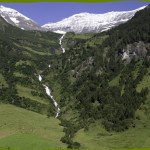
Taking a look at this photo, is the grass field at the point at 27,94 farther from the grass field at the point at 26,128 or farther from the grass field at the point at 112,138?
the grass field at the point at 112,138

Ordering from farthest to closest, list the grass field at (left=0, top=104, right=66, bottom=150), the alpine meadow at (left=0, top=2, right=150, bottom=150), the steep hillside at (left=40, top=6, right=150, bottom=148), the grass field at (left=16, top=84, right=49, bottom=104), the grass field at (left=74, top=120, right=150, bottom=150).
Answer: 1. the grass field at (left=16, top=84, right=49, bottom=104)
2. the steep hillside at (left=40, top=6, right=150, bottom=148)
3. the alpine meadow at (left=0, top=2, right=150, bottom=150)
4. the grass field at (left=74, top=120, right=150, bottom=150)
5. the grass field at (left=0, top=104, right=66, bottom=150)

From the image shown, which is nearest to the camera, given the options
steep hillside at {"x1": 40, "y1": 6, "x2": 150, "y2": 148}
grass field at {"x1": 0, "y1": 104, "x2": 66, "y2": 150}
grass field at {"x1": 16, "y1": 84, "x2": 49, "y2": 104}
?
grass field at {"x1": 0, "y1": 104, "x2": 66, "y2": 150}

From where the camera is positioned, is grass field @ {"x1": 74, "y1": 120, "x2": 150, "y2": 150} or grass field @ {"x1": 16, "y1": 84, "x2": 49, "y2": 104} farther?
grass field @ {"x1": 16, "y1": 84, "x2": 49, "y2": 104}

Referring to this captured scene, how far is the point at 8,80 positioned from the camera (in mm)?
196500

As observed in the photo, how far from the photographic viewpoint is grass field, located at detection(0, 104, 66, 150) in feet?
336

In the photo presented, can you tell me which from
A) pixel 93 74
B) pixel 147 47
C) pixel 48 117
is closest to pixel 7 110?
pixel 48 117

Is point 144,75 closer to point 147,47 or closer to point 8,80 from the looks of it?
point 147,47

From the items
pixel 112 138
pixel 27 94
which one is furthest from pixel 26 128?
pixel 27 94

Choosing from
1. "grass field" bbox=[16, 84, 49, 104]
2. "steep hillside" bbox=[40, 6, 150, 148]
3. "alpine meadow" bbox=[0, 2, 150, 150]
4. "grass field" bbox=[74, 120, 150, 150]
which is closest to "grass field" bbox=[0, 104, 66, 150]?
"alpine meadow" bbox=[0, 2, 150, 150]

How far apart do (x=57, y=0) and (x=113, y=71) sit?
171710 millimetres

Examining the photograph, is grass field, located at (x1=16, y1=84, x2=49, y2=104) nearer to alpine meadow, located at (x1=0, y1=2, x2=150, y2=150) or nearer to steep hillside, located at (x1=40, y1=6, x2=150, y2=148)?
alpine meadow, located at (x1=0, y1=2, x2=150, y2=150)

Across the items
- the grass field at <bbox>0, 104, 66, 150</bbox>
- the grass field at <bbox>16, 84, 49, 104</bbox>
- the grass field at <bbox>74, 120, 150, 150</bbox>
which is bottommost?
the grass field at <bbox>74, 120, 150, 150</bbox>

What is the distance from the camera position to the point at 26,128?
12262cm

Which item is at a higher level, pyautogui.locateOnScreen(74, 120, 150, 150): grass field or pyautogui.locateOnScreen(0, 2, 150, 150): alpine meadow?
pyautogui.locateOnScreen(0, 2, 150, 150): alpine meadow
